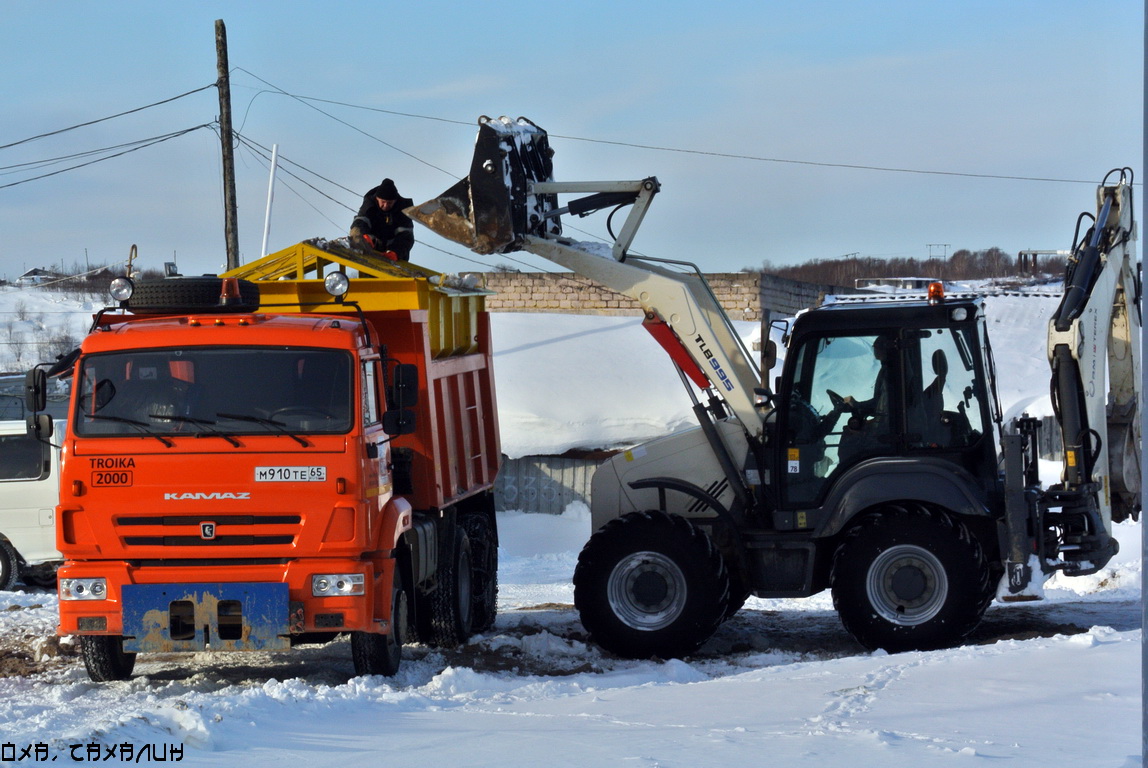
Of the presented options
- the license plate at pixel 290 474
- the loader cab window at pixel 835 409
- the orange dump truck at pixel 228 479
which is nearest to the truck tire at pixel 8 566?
the orange dump truck at pixel 228 479

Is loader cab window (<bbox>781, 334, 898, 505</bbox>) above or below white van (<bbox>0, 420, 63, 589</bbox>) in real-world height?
above

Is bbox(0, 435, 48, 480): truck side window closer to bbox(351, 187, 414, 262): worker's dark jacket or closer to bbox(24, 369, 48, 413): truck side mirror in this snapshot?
bbox(351, 187, 414, 262): worker's dark jacket

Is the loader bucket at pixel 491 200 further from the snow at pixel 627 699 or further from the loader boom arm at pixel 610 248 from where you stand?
the snow at pixel 627 699

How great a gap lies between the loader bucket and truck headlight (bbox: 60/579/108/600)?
3821 mm

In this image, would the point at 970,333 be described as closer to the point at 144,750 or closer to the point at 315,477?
the point at 315,477

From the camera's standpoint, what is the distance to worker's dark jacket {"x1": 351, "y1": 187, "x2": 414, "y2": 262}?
10.7 m

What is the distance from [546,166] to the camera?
Answer: 35.8 feet

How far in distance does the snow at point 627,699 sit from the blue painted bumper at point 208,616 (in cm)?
33

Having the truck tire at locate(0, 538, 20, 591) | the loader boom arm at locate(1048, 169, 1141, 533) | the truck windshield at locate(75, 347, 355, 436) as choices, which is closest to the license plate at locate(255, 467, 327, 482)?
the truck windshield at locate(75, 347, 355, 436)

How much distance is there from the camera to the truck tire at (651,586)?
9.67 metres

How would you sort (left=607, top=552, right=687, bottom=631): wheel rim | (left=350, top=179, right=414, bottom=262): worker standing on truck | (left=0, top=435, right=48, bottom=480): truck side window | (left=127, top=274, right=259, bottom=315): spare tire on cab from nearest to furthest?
(left=127, top=274, right=259, bottom=315): spare tire on cab
(left=607, top=552, right=687, bottom=631): wheel rim
(left=350, top=179, right=414, bottom=262): worker standing on truck
(left=0, top=435, right=48, bottom=480): truck side window

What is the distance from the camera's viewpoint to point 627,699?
7641 millimetres

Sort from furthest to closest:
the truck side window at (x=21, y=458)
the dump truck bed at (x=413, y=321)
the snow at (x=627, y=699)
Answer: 1. the truck side window at (x=21, y=458)
2. the dump truck bed at (x=413, y=321)
3. the snow at (x=627, y=699)

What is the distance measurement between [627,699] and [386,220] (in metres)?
4.85
